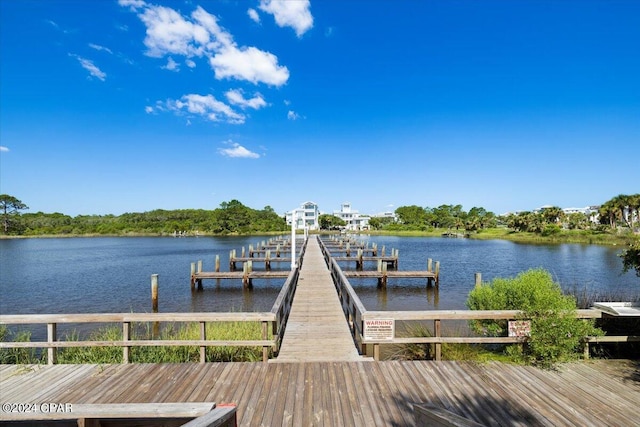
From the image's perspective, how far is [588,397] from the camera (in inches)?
163

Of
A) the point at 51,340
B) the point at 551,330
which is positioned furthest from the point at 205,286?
the point at 551,330

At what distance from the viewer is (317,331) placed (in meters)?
7.06

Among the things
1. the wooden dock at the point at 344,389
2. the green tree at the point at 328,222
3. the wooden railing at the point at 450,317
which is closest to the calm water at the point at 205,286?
the wooden dock at the point at 344,389

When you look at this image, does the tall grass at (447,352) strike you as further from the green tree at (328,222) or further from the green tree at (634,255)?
the green tree at (328,222)

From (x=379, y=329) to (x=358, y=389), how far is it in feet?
4.04

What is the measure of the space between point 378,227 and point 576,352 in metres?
93.2

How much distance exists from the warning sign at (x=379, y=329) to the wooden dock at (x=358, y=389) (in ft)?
1.39

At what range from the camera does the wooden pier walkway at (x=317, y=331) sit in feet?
18.9

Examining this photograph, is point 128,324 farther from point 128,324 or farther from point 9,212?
point 9,212

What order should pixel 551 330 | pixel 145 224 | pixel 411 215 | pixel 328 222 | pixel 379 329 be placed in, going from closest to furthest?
pixel 551 330, pixel 379 329, pixel 145 224, pixel 328 222, pixel 411 215

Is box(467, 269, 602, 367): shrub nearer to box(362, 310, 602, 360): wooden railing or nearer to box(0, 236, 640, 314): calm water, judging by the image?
box(362, 310, 602, 360): wooden railing

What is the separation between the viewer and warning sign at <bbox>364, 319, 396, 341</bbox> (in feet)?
17.6

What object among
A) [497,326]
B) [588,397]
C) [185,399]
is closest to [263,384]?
[185,399]

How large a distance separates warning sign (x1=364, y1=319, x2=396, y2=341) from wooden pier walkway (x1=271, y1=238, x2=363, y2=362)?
52cm
